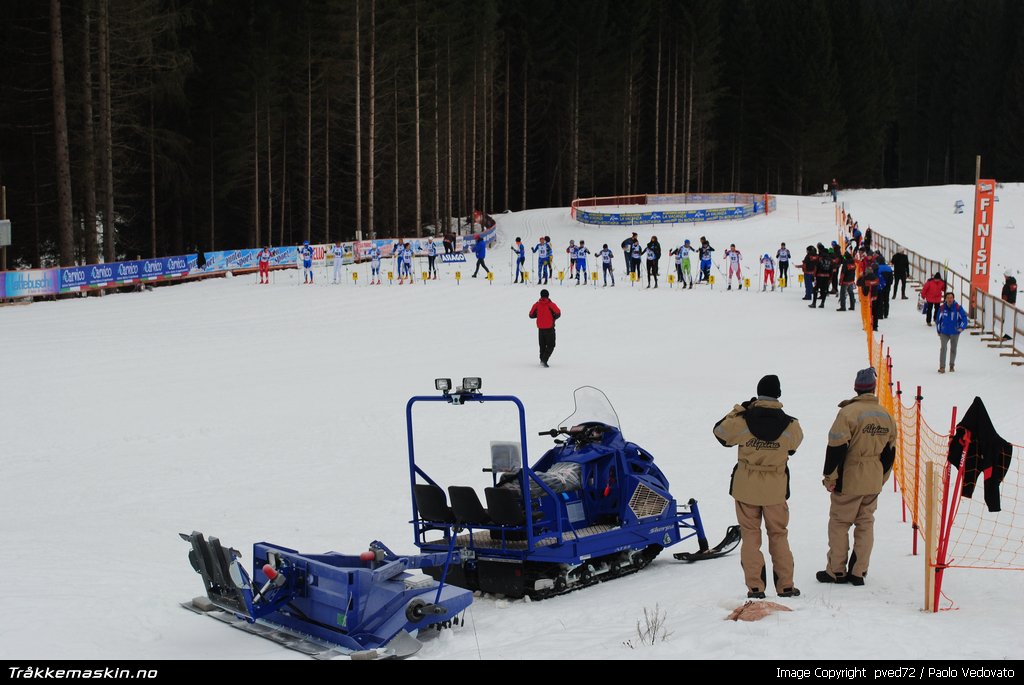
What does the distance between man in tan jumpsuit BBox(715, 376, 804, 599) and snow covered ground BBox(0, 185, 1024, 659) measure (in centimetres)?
33

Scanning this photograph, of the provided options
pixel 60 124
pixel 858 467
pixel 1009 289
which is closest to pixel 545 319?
pixel 1009 289

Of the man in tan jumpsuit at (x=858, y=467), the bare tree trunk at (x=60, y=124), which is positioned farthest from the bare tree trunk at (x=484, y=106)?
the man in tan jumpsuit at (x=858, y=467)

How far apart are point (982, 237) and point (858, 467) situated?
20.3m

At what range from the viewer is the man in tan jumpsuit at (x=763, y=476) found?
812 centimetres

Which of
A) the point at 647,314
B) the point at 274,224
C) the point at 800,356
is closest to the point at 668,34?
the point at 274,224

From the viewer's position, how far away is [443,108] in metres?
67.2

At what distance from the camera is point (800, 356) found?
75.4 feet

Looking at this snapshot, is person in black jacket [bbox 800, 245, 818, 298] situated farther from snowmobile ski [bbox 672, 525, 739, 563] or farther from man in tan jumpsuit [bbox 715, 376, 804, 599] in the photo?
man in tan jumpsuit [bbox 715, 376, 804, 599]

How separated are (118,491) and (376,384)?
7210 millimetres

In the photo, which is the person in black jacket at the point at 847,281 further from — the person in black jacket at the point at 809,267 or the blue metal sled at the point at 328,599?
the blue metal sled at the point at 328,599

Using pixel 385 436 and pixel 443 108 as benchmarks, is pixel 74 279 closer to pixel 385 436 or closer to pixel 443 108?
pixel 385 436

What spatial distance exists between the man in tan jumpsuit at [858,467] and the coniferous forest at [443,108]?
3317 cm

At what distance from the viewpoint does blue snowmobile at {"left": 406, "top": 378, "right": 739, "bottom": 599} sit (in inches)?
363
